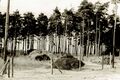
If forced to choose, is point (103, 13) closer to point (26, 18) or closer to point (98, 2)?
point (98, 2)

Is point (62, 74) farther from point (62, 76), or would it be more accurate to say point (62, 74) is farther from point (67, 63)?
point (67, 63)

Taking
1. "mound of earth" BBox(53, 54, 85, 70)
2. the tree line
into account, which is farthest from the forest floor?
the tree line

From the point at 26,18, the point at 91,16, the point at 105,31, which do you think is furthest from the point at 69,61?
the point at 26,18

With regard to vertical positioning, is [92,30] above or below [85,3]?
below

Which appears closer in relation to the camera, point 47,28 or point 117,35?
point 117,35

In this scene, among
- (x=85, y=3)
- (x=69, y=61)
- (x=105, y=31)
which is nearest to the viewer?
(x=69, y=61)

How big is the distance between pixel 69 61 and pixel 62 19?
157 ft

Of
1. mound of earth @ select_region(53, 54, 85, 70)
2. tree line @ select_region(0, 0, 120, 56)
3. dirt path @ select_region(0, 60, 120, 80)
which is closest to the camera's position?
dirt path @ select_region(0, 60, 120, 80)

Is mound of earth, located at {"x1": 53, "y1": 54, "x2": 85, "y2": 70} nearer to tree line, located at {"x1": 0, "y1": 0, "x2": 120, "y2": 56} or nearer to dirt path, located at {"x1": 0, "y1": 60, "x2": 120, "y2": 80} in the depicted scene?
dirt path, located at {"x1": 0, "y1": 60, "x2": 120, "y2": 80}

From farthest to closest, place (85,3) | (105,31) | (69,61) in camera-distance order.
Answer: (105,31), (85,3), (69,61)

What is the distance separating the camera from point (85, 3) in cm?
7156

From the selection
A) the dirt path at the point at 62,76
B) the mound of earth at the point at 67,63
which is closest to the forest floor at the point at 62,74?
the dirt path at the point at 62,76

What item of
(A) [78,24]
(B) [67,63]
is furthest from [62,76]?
(A) [78,24]

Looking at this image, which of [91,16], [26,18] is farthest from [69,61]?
[26,18]
